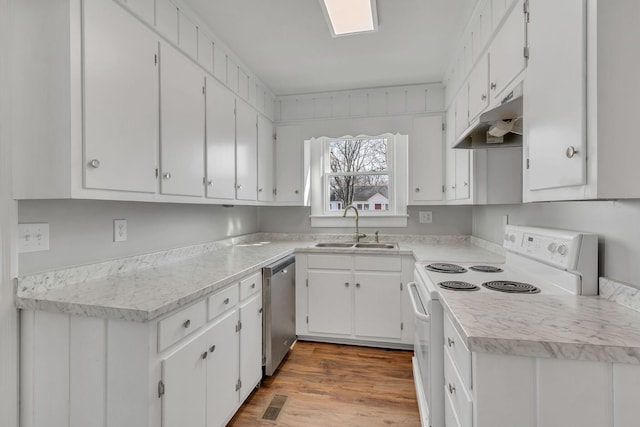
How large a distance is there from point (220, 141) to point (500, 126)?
181cm

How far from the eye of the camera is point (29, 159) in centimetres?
121

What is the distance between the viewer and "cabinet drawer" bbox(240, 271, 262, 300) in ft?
6.11

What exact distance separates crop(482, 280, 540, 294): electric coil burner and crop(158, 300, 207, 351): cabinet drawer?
1.33m

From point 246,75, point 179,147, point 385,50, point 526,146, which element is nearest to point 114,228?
point 179,147

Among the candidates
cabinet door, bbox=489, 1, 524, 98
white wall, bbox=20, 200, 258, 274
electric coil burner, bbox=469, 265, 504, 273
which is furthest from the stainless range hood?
white wall, bbox=20, 200, 258, 274

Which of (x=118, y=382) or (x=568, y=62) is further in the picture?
(x=118, y=382)

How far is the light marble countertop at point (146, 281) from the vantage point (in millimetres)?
1159

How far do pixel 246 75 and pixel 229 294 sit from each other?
193cm

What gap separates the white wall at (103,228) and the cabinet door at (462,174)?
2.09 m

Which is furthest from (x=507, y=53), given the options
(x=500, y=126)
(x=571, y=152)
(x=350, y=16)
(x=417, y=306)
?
(x=417, y=306)

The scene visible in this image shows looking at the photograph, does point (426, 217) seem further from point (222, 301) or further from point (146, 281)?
point (146, 281)

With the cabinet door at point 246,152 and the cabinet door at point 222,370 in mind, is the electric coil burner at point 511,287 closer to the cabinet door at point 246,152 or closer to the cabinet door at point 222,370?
the cabinet door at point 222,370

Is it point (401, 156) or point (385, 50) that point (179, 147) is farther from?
point (401, 156)

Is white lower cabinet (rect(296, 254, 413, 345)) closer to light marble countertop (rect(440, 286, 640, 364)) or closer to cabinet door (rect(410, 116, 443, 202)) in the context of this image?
cabinet door (rect(410, 116, 443, 202))
